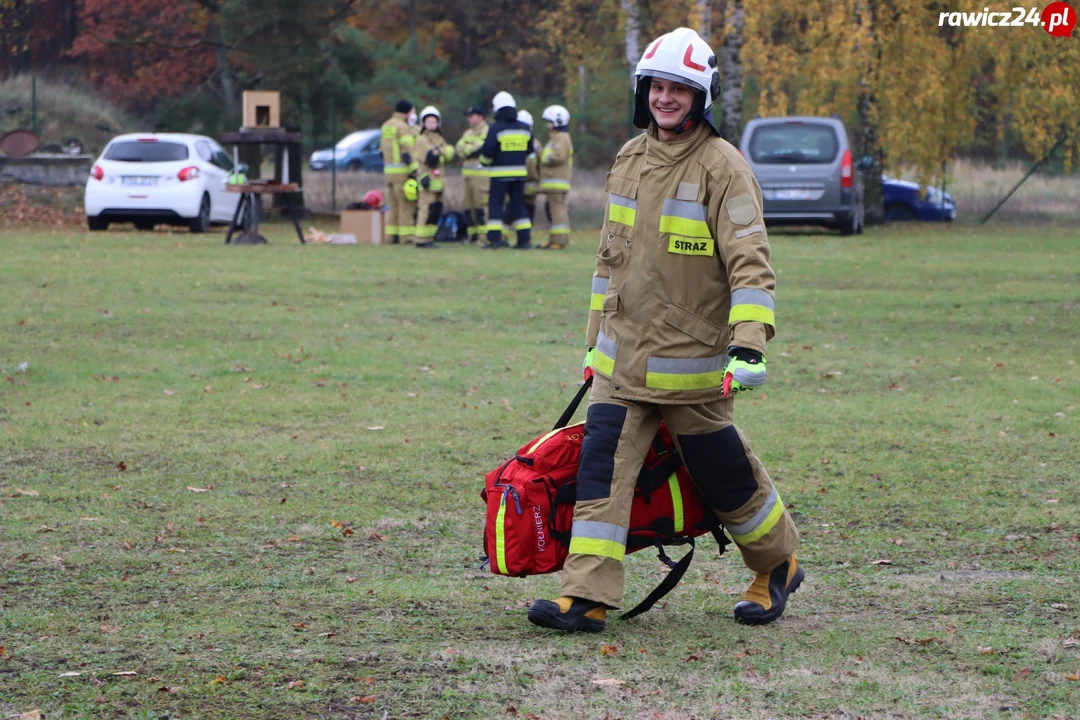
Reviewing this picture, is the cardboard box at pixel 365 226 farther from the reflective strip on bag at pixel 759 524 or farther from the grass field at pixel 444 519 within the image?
the reflective strip on bag at pixel 759 524

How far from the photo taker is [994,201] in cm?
2989

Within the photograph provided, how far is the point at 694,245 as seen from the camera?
4.47 metres

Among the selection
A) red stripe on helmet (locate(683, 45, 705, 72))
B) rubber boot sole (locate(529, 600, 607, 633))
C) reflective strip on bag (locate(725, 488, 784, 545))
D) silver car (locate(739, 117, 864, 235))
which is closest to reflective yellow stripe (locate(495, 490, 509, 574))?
rubber boot sole (locate(529, 600, 607, 633))

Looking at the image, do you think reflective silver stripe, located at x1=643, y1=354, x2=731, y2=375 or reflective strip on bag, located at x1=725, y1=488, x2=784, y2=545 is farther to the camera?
reflective strip on bag, located at x1=725, y1=488, x2=784, y2=545

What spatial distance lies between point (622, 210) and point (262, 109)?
17.6 metres

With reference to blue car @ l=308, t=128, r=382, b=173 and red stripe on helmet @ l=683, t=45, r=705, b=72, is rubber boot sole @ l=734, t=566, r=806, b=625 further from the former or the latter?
blue car @ l=308, t=128, r=382, b=173

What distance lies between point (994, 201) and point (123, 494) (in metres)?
26.1

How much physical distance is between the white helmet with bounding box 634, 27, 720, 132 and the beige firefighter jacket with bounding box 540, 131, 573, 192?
16.5m

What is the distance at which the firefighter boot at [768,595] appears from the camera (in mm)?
4691

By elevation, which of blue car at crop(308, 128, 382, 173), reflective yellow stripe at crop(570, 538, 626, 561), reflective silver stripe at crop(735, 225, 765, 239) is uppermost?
blue car at crop(308, 128, 382, 173)

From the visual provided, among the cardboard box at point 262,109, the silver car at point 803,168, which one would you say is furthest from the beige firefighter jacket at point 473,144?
the silver car at point 803,168

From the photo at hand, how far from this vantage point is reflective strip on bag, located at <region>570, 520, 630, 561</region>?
4492 millimetres

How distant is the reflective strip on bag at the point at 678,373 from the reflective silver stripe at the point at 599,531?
45cm

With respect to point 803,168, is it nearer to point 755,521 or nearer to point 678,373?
point 755,521
